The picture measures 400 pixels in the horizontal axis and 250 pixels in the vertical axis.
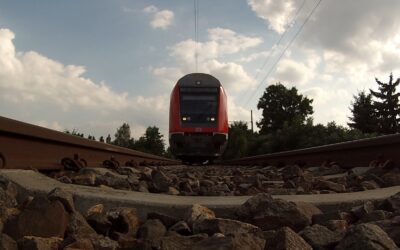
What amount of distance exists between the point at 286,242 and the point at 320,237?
34 cm

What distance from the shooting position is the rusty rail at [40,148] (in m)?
3.83

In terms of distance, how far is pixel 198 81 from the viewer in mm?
16062

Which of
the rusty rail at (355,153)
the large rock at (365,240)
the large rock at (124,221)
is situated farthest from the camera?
the rusty rail at (355,153)

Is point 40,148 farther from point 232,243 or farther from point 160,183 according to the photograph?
point 232,243

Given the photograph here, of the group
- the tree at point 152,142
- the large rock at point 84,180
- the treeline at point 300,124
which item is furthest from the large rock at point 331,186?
the tree at point 152,142

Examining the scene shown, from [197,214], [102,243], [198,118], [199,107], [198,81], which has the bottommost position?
[102,243]

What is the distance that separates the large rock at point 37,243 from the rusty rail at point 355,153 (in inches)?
161

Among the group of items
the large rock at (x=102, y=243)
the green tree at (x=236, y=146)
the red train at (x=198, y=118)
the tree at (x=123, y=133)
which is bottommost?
the large rock at (x=102, y=243)

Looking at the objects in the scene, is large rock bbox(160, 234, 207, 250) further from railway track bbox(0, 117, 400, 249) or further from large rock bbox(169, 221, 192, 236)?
large rock bbox(169, 221, 192, 236)

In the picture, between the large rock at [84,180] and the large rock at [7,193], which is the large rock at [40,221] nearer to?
the large rock at [7,193]

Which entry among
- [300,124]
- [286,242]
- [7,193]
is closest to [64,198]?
[7,193]

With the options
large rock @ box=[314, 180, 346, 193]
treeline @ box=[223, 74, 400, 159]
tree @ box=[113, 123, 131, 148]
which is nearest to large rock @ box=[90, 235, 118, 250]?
large rock @ box=[314, 180, 346, 193]

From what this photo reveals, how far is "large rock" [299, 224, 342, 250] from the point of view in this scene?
1894 millimetres

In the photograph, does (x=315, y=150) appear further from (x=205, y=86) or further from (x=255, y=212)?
(x=205, y=86)
